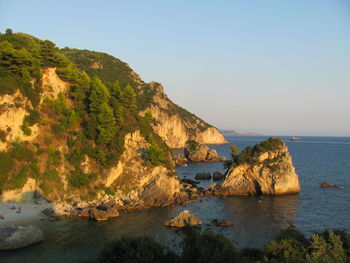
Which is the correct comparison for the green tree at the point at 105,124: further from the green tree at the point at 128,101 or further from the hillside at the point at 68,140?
the green tree at the point at 128,101

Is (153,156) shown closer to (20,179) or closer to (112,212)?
(112,212)

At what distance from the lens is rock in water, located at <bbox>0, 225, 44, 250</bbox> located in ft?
95.3

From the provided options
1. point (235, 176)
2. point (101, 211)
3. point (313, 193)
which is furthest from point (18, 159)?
point (313, 193)

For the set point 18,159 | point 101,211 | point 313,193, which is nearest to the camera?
point 101,211

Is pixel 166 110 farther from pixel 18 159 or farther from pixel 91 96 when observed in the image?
pixel 18 159

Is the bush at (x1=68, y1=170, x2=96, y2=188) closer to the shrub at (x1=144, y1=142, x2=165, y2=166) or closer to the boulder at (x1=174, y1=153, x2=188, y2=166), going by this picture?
the shrub at (x1=144, y1=142, x2=165, y2=166)

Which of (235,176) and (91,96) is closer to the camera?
(91,96)

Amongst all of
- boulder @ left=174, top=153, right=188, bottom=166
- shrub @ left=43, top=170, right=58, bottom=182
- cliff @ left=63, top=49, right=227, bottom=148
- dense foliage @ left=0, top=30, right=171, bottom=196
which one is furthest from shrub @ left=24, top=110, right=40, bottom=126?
cliff @ left=63, top=49, right=227, bottom=148

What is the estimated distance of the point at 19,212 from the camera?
126ft

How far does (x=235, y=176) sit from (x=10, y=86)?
147ft

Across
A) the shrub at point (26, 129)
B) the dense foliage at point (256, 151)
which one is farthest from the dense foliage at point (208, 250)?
the dense foliage at point (256, 151)

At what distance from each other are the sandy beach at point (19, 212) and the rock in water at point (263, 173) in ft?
109

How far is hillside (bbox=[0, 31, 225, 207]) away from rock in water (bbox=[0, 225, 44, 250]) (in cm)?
1262

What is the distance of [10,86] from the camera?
4628 centimetres
